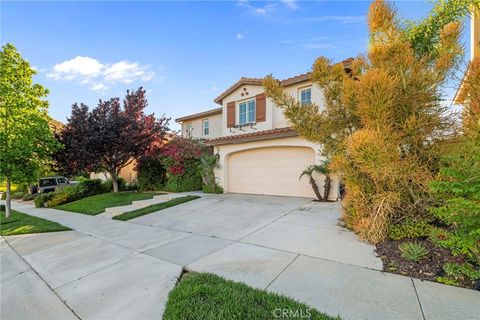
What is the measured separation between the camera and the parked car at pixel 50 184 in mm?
18703

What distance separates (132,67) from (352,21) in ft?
33.6

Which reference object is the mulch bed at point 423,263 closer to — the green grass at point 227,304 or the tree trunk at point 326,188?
A: the green grass at point 227,304

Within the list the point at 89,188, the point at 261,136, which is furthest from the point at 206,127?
the point at 89,188

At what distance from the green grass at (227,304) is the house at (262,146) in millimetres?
6838

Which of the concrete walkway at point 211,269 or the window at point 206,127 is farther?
the window at point 206,127

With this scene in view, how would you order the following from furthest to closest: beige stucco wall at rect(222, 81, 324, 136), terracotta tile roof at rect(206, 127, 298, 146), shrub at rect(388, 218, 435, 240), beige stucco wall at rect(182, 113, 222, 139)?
beige stucco wall at rect(182, 113, 222, 139), beige stucco wall at rect(222, 81, 324, 136), terracotta tile roof at rect(206, 127, 298, 146), shrub at rect(388, 218, 435, 240)

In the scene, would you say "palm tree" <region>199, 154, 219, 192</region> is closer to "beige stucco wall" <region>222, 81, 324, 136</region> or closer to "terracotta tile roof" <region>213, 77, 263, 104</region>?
"beige stucco wall" <region>222, 81, 324, 136</region>

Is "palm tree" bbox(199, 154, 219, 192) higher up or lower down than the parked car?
higher up

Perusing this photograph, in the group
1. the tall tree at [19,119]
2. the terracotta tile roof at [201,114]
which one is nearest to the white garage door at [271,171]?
the terracotta tile roof at [201,114]

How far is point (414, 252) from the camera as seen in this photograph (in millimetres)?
3584

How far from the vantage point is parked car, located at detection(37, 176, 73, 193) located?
18703 mm

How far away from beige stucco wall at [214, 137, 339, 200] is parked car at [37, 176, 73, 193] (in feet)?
51.1

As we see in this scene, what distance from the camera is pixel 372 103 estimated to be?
375cm

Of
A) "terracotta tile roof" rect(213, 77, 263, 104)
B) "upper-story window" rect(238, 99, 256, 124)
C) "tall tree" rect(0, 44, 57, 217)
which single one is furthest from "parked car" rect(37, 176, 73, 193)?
"upper-story window" rect(238, 99, 256, 124)
